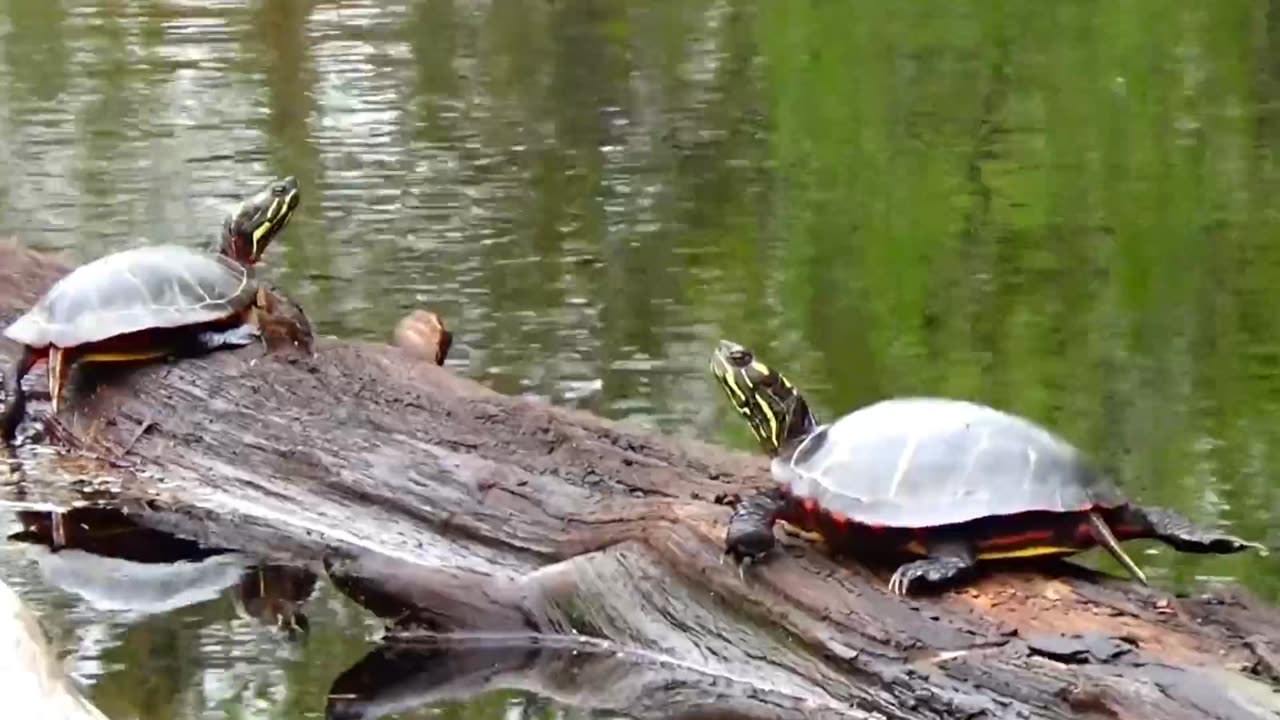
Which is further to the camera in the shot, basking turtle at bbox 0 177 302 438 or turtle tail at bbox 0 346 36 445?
turtle tail at bbox 0 346 36 445

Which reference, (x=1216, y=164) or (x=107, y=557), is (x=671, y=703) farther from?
(x=1216, y=164)

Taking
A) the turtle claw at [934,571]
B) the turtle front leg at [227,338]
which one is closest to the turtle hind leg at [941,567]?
the turtle claw at [934,571]

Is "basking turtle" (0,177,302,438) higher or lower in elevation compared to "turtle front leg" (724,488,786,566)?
lower

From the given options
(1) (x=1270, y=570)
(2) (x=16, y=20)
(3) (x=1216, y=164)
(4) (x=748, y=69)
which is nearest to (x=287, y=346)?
(1) (x=1270, y=570)

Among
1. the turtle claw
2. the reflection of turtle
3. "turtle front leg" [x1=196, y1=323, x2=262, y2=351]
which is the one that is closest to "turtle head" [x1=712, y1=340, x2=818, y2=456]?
the turtle claw

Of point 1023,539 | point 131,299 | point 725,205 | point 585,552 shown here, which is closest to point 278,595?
point 585,552

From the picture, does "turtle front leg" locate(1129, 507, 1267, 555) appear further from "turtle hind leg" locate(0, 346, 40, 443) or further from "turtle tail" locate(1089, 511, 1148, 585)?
"turtle hind leg" locate(0, 346, 40, 443)

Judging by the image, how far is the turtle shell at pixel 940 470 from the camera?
319cm

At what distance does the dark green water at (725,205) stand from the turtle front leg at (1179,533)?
675 mm

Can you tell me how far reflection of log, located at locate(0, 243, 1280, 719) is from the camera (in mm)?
3008

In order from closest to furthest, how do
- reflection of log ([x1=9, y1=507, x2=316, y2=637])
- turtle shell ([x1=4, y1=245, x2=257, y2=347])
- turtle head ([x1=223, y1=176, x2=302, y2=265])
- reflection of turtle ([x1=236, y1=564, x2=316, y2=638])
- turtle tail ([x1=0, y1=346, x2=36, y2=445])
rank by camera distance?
reflection of turtle ([x1=236, y1=564, x2=316, y2=638]) < reflection of log ([x1=9, y1=507, x2=316, y2=637]) < turtle shell ([x1=4, y1=245, x2=257, y2=347]) < turtle tail ([x1=0, y1=346, x2=36, y2=445]) < turtle head ([x1=223, y1=176, x2=302, y2=265])

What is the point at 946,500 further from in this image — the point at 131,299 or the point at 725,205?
the point at 725,205

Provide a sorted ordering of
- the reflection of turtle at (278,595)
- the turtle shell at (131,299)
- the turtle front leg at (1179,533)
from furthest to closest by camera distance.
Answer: the turtle shell at (131,299)
the reflection of turtle at (278,595)
the turtle front leg at (1179,533)

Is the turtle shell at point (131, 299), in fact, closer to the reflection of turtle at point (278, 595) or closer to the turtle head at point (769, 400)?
the reflection of turtle at point (278, 595)
